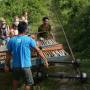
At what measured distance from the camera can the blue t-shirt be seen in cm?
869

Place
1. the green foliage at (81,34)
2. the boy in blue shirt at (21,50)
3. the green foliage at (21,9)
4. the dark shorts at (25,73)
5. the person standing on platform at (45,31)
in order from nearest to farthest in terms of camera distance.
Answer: the boy in blue shirt at (21,50) < the dark shorts at (25,73) < the person standing on platform at (45,31) < the green foliage at (81,34) < the green foliage at (21,9)

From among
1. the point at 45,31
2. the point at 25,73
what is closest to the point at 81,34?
the point at 45,31

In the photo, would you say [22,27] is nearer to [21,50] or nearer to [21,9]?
[21,50]

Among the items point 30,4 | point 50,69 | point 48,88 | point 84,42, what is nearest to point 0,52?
point 48,88

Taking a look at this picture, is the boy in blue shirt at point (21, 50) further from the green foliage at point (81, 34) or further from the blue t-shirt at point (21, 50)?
the green foliage at point (81, 34)

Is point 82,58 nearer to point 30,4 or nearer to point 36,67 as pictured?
point 36,67

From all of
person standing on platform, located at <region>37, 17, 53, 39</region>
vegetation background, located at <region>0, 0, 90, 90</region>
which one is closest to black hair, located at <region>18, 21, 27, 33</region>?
vegetation background, located at <region>0, 0, 90, 90</region>

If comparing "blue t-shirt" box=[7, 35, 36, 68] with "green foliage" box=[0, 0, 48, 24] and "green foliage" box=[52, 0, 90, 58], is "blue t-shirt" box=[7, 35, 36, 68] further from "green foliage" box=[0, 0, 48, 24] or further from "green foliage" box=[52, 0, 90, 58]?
"green foliage" box=[0, 0, 48, 24]

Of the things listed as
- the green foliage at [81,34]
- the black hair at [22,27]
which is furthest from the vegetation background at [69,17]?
the black hair at [22,27]

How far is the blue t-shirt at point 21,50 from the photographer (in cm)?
869

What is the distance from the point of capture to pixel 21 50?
8.74 metres

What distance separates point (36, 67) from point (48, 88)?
43.2 inches

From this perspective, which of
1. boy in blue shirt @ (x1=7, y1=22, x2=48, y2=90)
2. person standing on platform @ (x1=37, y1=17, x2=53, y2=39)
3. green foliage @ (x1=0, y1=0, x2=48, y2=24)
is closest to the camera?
boy in blue shirt @ (x1=7, y1=22, x2=48, y2=90)

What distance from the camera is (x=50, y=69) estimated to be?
48.7ft
